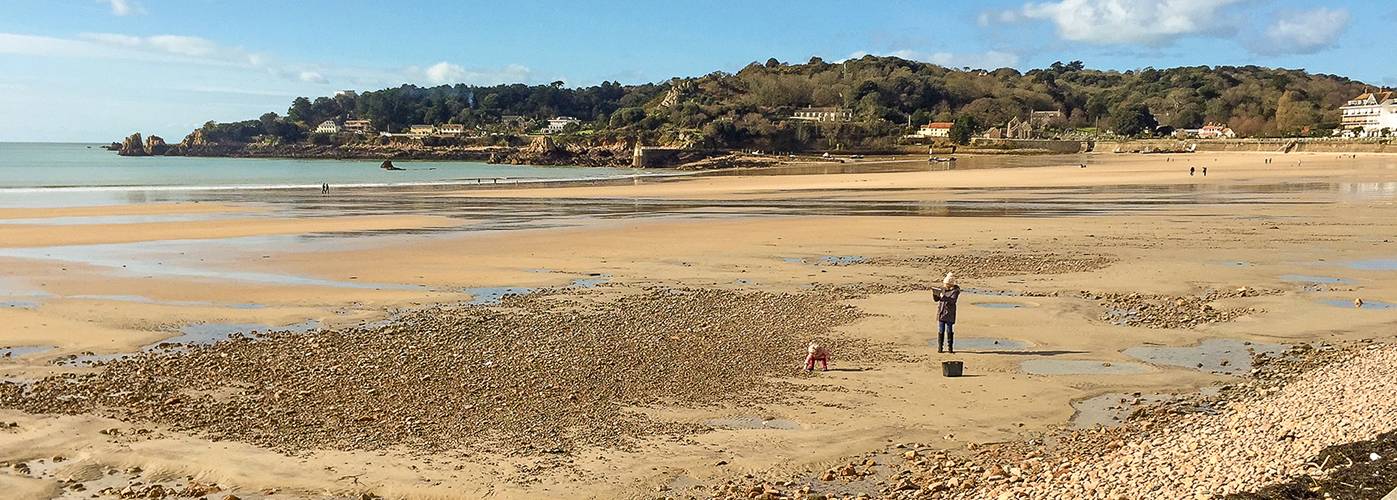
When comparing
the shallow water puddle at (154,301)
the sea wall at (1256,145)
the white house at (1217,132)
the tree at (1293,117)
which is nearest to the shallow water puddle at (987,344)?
the shallow water puddle at (154,301)

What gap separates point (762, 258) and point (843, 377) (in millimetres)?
10667

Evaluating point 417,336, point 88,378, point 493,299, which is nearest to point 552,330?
point 417,336

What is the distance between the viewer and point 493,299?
16500 mm

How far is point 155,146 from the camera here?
16738cm

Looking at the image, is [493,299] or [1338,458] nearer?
[1338,458]

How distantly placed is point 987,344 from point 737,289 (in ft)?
17.9

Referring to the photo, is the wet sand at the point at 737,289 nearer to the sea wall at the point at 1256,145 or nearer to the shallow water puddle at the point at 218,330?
A: the shallow water puddle at the point at 218,330

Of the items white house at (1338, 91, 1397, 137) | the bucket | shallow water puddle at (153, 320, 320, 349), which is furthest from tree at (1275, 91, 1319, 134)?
shallow water puddle at (153, 320, 320, 349)

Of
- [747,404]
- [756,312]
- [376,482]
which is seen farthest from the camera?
[756,312]

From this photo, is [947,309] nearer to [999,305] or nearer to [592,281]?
[999,305]

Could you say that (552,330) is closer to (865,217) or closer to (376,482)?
(376,482)

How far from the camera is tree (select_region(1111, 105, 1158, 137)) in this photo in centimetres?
14762

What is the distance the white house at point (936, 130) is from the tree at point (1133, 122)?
2483 cm

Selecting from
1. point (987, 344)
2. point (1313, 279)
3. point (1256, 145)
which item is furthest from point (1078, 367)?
point (1256, 145)
